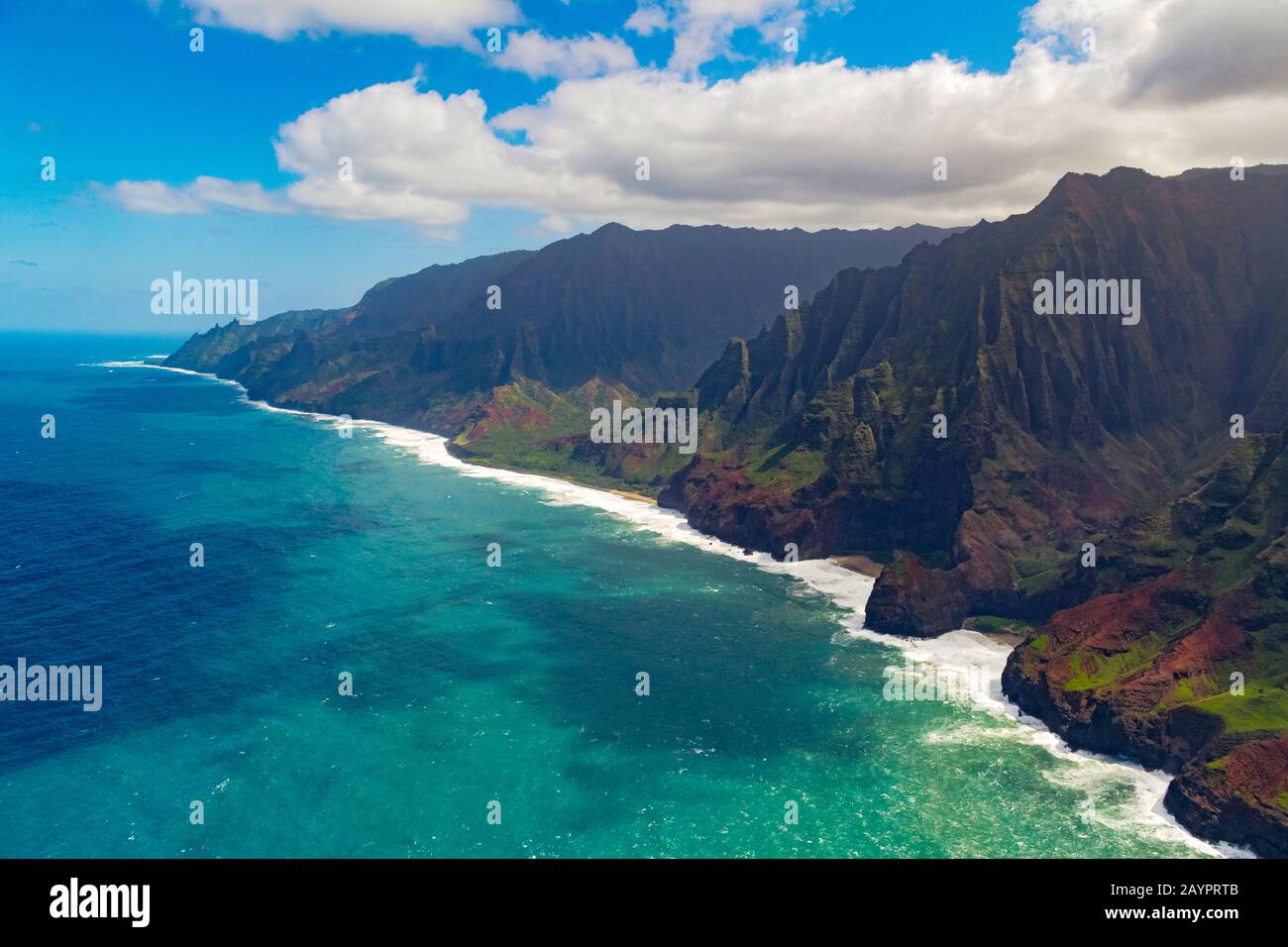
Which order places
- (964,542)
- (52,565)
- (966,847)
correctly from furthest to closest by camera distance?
(964,542)
(52,565)
(966,847)

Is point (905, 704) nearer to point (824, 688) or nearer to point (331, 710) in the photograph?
point (824, 688)

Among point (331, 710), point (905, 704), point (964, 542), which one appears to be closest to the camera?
point (331, 710)

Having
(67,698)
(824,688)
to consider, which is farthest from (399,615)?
(824,688)

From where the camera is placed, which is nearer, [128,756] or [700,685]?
[128,756]

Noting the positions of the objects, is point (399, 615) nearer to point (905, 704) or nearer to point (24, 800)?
point (24, 800)
